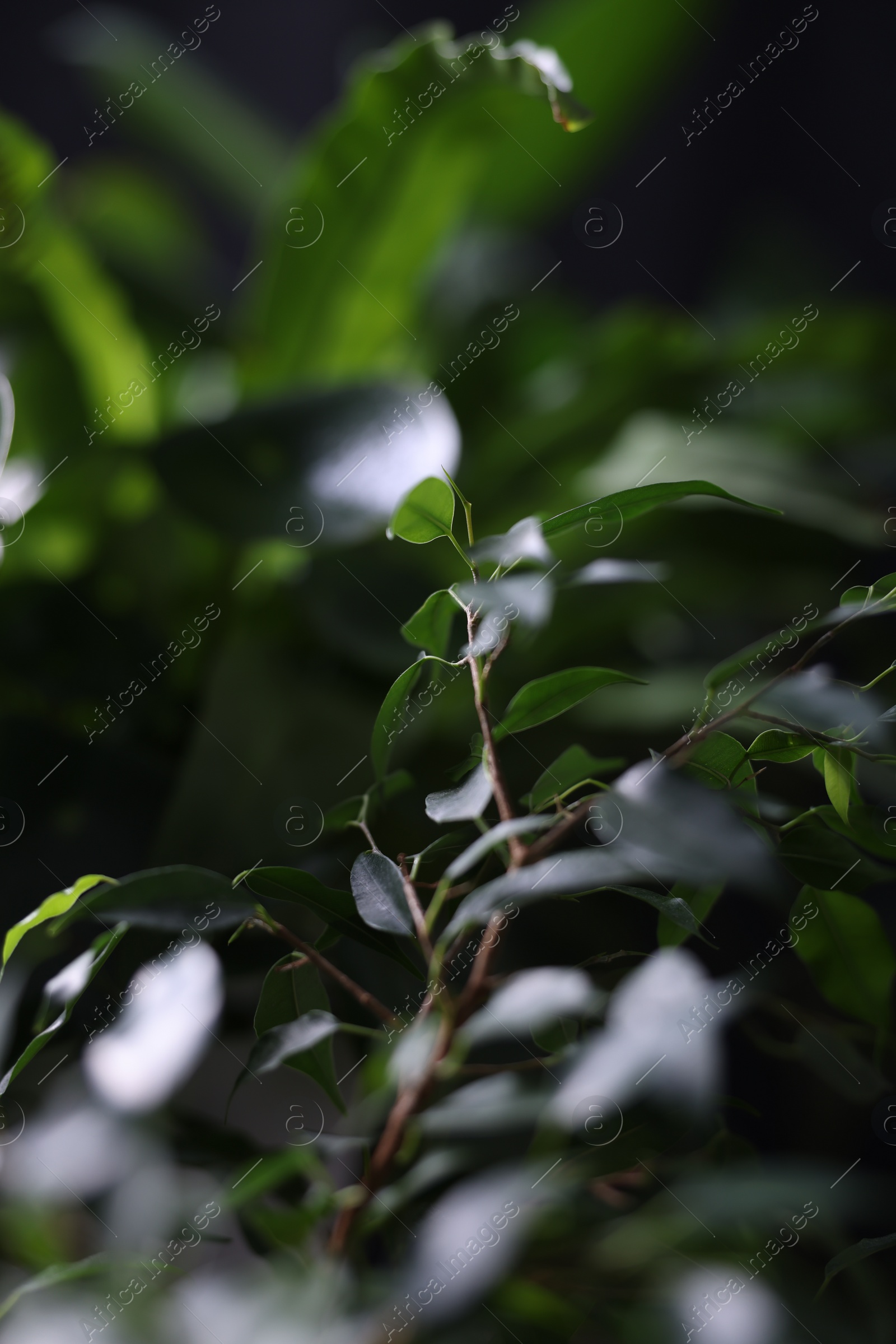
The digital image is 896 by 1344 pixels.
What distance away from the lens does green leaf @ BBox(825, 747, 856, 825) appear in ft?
0.71

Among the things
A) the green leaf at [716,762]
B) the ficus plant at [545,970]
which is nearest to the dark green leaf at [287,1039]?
the ficus plant at [545,970]

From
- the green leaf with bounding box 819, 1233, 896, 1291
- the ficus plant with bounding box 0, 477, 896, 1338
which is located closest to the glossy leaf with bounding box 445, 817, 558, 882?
the ficus plant with bounding box 0, 477, 896, 1338

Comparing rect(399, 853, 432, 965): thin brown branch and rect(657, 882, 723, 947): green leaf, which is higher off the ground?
rect(399, 853, 432, 965): thin brown branch

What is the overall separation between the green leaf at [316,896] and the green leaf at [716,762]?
0.08 meters

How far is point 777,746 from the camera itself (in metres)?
0.22

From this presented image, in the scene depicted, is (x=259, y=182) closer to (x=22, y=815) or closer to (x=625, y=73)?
(x=625, y=73)

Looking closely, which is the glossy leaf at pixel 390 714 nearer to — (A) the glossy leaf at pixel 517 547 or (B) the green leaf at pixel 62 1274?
(A) the glossy leaf at pixel 517 547

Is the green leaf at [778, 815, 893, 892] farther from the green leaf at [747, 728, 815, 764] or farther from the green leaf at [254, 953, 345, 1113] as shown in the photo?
the green leaf at [254, 953, 345, 1113]

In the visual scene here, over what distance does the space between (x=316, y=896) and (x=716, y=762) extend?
103 mm

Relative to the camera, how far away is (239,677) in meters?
0.48

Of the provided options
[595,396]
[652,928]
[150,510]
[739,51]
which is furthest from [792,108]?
[652,928]

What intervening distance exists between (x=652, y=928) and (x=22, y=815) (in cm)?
25

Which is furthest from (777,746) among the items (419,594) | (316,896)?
(419,594)

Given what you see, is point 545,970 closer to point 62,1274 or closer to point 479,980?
point 479,980
